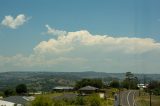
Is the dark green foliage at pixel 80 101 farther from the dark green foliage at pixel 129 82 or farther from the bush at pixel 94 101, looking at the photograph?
the dark green foliage at pixel 129 82

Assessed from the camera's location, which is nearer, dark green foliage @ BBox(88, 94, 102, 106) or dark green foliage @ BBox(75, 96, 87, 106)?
dark green foliage @ BBox(88, 94, 102, 106)

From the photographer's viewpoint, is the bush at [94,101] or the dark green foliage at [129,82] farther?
the dark green foliage at [129,82]

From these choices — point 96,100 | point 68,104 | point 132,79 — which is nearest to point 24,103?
point 68,104

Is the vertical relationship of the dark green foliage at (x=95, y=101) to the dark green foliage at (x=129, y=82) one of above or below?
below

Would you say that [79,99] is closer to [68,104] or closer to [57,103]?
[68,104]

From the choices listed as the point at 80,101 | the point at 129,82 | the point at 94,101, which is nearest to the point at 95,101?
the point at 94,101

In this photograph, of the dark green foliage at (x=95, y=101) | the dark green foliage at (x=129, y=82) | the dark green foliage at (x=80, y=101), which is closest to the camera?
the dark green foliage at (x=95, y=101)

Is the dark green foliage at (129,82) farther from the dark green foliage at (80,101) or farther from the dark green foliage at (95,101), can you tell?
the dark green foliage at (95,101)

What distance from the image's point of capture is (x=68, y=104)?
7994 centimetres

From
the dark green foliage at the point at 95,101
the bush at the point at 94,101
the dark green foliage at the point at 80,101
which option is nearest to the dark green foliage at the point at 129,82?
the dark green foliage at the point at 80,101

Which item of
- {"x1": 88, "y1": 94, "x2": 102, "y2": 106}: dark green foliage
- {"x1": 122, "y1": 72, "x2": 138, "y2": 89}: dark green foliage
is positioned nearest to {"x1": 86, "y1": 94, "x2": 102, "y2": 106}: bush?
{"x1": 88, "y1": 94, "x2": 102, "y2": 106}: dark green foliage

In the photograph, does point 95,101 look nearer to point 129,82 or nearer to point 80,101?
point 80,101

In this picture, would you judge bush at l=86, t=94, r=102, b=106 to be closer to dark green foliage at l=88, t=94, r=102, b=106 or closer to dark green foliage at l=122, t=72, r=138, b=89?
dark green foliage at l=88, t=94, r=102, b=106

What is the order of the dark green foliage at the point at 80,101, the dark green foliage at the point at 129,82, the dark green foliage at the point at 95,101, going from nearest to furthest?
the dark green foliage at the point at 95,101
the dark green foliage at the point at 80,101
the dark green foliage at the point at 129,82
